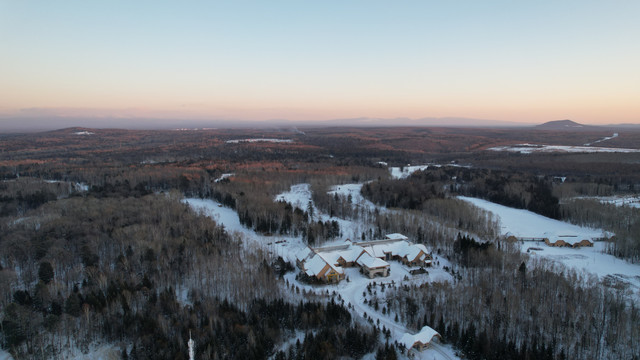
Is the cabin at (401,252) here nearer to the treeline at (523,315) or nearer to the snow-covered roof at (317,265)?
the snow-covered roof at (317,265)

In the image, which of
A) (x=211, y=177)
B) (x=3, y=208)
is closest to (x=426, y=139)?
(x=211, y=177)

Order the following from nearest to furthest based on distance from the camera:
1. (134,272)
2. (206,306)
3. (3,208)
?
1. (206,306)
2. (134,272)
3. (3,208)

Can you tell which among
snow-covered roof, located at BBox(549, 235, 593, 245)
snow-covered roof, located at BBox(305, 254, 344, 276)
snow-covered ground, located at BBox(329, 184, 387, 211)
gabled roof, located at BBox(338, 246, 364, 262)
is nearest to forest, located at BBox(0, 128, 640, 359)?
snow-covered roof, located at BBox(305, 254, 344, 276)

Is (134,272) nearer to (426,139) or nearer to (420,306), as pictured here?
(420,306)

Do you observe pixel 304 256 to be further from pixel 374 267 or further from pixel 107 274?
pixel 107 274

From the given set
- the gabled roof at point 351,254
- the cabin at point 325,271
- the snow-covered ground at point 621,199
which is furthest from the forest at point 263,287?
the snow-covered ground at point 621,199

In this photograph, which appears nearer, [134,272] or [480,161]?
[134,272]

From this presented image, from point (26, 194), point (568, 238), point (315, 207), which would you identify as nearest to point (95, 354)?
point (315, 207)
